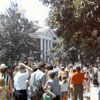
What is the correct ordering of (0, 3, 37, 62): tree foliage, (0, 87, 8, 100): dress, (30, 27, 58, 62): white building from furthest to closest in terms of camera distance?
(30, 27, 58, 62): white building, (0, 3, 37, 62): tree foliage, (0, 87, 8, 100): dress

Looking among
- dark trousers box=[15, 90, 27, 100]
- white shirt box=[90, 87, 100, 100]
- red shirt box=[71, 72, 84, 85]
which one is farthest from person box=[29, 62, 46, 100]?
red shirt box=[71, 72, 84, 85]

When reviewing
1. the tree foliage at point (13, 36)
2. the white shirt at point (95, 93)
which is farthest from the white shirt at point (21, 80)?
the tree foliage at point (13, 36)

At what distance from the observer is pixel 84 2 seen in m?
10.8

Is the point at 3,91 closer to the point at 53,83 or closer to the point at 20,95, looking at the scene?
the point at 53,83

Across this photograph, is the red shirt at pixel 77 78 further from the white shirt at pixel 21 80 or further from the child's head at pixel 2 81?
the child's head at pixel 2 81

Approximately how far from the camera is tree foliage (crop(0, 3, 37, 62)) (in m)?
28.6

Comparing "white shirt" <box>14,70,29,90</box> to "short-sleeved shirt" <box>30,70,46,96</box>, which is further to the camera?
"white shirt" <box>14,70,29,90</box>

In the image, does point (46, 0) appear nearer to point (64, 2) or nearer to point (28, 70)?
point (64, 2)

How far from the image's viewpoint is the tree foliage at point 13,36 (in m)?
28.6

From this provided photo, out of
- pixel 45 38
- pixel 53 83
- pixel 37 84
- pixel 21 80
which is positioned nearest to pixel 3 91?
pixel 37 84

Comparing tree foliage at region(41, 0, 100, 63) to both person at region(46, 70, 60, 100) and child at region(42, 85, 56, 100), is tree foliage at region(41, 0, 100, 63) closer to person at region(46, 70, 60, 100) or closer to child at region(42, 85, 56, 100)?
person at region(46, 70, 60, 100)

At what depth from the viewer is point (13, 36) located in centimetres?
2958

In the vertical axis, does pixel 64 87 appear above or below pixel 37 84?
below

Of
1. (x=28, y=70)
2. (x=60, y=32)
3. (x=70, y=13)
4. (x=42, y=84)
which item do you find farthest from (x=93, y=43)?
(x=42, y=84)
